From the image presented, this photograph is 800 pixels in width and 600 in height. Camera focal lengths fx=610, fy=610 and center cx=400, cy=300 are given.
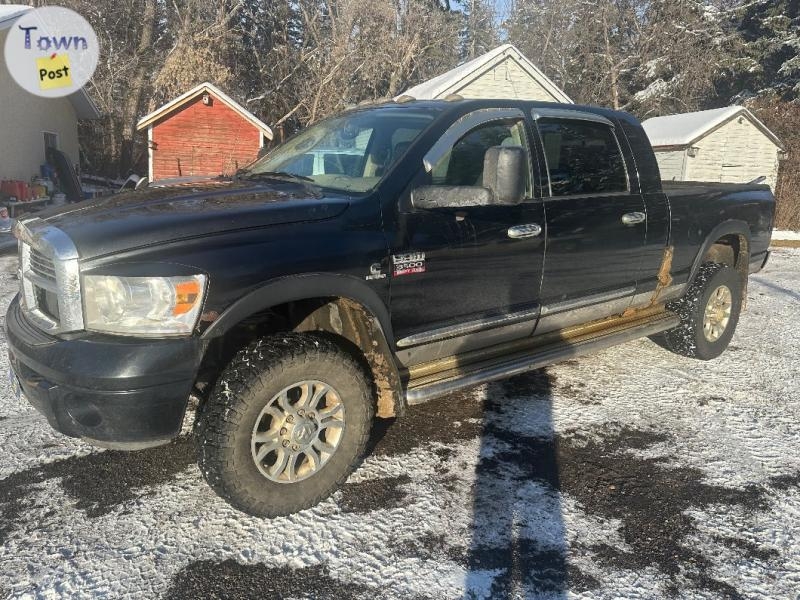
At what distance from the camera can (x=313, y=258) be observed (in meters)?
2.79

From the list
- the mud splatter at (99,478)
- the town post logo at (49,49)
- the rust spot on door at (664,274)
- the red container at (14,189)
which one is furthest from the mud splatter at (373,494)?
the town post logo at (49,49)

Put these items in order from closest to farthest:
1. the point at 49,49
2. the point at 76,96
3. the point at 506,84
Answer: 1. the point at 506,84
2. the point at 49,49
3. the point at 76,96

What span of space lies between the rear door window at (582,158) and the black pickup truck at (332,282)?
0.02 m

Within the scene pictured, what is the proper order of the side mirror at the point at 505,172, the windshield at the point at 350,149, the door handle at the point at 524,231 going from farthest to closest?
the door handle at the point at 524,231, the windshield at the point at 350,149, the side mirror at the point at 505,172

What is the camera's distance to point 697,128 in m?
18.3

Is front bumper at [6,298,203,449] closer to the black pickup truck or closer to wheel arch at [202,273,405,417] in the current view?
the black pickup truck

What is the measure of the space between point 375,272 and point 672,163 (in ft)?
61.9

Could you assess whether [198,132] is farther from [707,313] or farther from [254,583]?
[254,583]

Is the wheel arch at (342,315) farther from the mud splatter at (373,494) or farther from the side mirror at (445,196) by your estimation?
the side mirror at (445,196)

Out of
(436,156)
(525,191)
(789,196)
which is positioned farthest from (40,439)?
(789,196)

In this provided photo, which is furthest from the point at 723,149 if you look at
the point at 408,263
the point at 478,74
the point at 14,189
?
the point at 14,189

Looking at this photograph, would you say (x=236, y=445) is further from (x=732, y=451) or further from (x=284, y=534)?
(x=732, y=451)

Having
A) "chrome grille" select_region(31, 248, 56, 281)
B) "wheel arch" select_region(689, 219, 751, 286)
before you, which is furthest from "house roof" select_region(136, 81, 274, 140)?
"chrome grille" select_region(31, 248, 56, 281)

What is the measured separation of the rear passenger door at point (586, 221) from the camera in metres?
3.91
